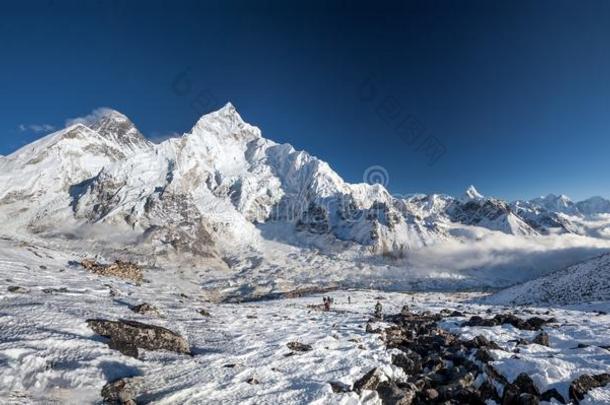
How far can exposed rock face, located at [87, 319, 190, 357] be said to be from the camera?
13492mm

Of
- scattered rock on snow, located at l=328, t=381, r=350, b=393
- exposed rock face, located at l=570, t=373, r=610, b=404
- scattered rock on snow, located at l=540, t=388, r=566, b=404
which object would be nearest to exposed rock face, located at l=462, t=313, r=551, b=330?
exposed rock face, located at l=570, t=373, r=610, b=404

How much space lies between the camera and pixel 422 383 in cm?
1279

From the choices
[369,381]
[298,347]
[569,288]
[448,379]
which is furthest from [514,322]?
[569,288]

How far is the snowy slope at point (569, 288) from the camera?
4536 cm

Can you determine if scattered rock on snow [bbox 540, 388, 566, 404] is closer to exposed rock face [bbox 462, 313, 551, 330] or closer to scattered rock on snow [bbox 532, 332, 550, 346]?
scattered rock on snow [bbox 532, 332, 550, 346]

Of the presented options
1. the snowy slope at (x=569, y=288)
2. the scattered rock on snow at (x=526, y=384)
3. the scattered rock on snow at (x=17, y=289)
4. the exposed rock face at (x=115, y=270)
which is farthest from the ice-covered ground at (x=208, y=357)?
the snowy slope at (x=569, y=288)

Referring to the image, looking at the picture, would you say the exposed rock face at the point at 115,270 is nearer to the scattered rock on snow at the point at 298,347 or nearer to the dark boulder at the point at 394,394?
the scattered rock on snow at the point at 298,347

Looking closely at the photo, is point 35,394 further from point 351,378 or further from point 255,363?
point 351,378

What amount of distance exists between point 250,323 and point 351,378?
985cm

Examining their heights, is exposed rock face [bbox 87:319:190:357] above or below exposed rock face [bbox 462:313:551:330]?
above

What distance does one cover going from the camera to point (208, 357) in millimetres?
13656

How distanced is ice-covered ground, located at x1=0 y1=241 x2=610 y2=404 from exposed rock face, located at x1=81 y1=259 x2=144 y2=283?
1018 centimetres

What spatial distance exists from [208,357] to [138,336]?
8.80ft

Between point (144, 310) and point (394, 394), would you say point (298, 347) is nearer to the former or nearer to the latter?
point (394, 394)
